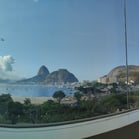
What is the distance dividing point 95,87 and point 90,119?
236mm

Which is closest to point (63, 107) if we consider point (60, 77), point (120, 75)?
point (60, 77)

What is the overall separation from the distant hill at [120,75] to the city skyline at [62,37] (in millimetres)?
45

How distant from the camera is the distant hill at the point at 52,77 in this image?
5.98ft

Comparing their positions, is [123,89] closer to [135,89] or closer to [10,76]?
[135,89]

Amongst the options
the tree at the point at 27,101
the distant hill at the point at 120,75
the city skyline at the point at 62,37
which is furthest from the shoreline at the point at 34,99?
the distant hill at the point at 120,75

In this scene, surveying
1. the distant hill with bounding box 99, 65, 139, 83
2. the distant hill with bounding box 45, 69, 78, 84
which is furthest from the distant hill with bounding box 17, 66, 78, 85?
the distant hill with bounding box 99, 65, 139, 83

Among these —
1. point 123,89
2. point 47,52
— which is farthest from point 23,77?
point 123,89

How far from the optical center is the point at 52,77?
192 cm

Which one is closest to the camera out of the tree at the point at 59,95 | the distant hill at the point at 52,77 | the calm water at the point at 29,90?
the calm water at the point at 29,90

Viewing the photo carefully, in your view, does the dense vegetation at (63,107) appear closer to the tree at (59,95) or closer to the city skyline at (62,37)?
the tree at (59,95)

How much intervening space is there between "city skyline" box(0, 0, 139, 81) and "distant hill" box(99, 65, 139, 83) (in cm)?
5

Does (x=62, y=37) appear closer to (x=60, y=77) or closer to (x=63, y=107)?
(x=60, y=77)

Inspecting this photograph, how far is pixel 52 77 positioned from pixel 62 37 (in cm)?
24

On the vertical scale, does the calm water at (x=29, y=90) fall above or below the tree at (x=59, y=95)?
above
